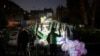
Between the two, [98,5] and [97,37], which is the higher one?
[98,5]

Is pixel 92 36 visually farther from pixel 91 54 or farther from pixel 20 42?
pixel 20 42

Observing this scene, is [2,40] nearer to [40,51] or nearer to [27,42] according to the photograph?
[27,42]

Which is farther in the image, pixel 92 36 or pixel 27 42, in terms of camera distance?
pixel 92 36

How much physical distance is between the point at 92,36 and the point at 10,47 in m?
11.0

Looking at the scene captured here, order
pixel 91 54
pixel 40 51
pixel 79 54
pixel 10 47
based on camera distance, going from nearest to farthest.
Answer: pixel 79 54
pixel 91 54
pixel 40 51
pixel 10 47

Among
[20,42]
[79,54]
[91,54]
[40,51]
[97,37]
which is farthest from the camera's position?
[97,37]

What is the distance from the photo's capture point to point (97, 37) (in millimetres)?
33750

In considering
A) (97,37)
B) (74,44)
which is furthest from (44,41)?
(97,37)

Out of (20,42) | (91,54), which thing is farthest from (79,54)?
(91,54)

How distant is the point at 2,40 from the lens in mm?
19766

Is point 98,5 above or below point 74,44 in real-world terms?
above

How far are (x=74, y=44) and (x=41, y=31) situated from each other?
13241mm

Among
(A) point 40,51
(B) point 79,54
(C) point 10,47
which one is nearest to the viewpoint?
(B) point 79,54

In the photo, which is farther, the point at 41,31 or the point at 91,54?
the point at 41,31
